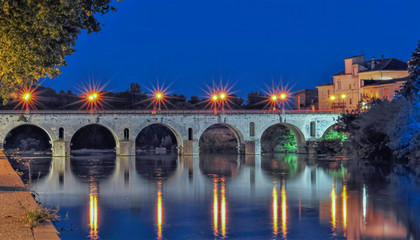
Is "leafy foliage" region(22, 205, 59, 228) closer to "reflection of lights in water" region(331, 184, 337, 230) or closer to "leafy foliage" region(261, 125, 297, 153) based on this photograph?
"reflection of lights in water" region(331, 184, 337, 230)

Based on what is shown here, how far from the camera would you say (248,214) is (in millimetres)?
20297

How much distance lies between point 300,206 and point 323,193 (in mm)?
5069

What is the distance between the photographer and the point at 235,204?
2305cm

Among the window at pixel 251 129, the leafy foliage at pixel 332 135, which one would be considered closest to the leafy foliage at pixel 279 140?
the leafy foliage at pixel 332 135

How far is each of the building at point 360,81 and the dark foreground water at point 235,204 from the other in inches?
1194

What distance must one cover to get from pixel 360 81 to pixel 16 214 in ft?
216

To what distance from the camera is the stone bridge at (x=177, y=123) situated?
57094 millimetres

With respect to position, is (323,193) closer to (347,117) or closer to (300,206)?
(300,206)

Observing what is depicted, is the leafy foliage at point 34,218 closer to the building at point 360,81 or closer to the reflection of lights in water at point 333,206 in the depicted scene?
the reflection of lights in water at point 333,206

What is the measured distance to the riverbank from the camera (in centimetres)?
977

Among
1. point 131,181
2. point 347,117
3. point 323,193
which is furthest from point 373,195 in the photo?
point 347,117

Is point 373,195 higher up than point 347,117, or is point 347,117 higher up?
point 347,117

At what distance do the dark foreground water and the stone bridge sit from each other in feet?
63.1

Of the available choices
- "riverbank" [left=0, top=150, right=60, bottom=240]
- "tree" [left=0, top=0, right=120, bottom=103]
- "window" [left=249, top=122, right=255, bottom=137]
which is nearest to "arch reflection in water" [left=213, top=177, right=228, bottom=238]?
"riverbank" [left=0, top=150, right=60, bottom=240]
